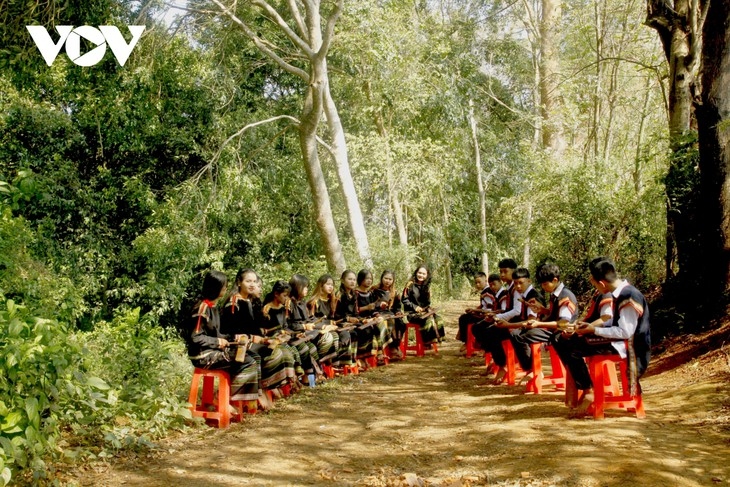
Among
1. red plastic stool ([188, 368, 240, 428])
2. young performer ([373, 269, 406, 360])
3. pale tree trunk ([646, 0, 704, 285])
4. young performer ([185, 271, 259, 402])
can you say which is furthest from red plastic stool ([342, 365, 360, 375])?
pale tree trunk ([646, 0, 704, 285])

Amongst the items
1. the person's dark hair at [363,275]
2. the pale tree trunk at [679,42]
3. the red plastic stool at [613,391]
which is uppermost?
the pale tree trunk at [679,42]

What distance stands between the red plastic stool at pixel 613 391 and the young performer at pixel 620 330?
3.0 inches

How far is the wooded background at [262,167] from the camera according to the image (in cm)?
644

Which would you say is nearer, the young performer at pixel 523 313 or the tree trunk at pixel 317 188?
the young performer at pixel 523 313

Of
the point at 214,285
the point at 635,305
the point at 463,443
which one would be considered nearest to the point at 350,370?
the point at 214,285

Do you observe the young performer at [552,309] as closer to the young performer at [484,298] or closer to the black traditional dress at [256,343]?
the young performer at [484,298]

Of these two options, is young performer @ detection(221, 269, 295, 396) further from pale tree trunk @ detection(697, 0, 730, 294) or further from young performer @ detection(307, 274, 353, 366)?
pale tree trunk @ detection(697, 0, 730, 294)

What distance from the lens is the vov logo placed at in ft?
42.1

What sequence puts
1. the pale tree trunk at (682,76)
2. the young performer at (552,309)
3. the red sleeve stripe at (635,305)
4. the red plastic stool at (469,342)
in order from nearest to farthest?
the red sleeve stripe at (635,305) → the young performer at (552,309) → the pale tree trunk at (682,76) → the red plastic stool at (469,342)

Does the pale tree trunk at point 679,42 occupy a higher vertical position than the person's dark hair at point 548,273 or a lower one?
higher

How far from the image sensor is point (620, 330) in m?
6.03

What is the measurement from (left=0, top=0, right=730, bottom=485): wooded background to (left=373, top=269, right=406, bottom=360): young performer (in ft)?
10.9

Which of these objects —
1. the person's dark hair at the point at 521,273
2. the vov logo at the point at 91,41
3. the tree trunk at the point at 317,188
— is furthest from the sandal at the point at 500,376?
the vov logo at the point at 91,41

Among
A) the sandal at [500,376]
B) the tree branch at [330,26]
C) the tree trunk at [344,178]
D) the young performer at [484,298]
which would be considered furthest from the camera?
the tree trunk at [344,178]
